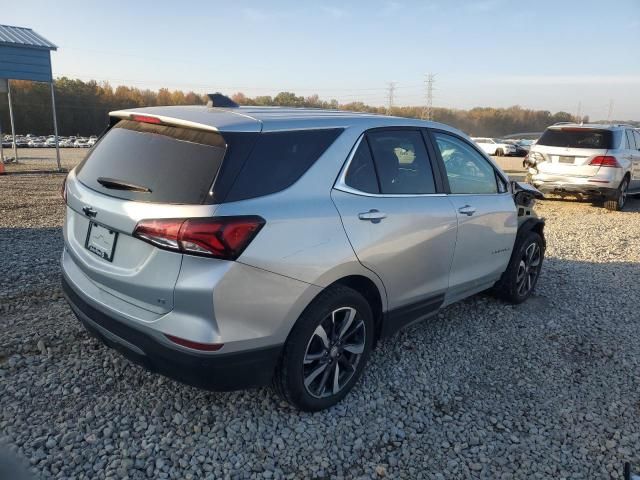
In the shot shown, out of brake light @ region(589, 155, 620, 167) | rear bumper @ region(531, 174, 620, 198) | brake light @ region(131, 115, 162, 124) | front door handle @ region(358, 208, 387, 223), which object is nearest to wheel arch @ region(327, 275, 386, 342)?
front door handle @ region(358, 208, 387, 223)

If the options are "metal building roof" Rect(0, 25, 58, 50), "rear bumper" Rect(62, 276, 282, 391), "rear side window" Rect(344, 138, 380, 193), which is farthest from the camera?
"metal building roof" Rect(0, 25, 58, 50)

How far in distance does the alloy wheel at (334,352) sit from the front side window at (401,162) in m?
0.85

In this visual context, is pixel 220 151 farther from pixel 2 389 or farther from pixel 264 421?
pixel 2 389

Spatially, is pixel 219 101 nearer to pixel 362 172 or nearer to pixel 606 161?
pixel 362 172

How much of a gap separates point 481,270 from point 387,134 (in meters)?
1.57

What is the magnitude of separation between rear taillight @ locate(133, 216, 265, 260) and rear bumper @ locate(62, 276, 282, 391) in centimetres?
50

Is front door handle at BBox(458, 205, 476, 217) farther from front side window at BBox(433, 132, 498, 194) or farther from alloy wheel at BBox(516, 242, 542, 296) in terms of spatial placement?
alloy wheel at BBox(516, 242, 542, 296)

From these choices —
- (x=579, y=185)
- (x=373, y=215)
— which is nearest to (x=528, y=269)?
(x=373, y=215)

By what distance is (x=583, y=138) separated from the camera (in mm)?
10539

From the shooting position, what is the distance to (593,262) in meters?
6.65

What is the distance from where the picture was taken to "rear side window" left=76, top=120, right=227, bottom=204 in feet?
7.95

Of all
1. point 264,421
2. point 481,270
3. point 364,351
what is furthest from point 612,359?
point 264,421

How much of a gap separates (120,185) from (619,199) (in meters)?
11.2

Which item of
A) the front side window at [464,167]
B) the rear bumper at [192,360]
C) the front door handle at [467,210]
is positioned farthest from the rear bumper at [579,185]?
the rear bumper at [192,360]
